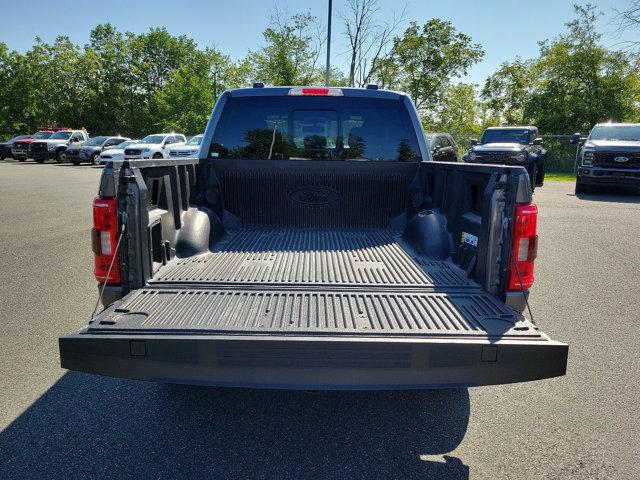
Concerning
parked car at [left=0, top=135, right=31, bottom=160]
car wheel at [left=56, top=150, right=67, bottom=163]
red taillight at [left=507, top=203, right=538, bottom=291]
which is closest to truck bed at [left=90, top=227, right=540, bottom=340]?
red taillight at [left=507, top=203, right=538, bottom=291]

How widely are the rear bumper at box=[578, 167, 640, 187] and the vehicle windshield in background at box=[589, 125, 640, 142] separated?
1389mm

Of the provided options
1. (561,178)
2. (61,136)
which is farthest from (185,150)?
(561,178)

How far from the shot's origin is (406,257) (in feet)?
12.1

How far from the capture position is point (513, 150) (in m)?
16.3

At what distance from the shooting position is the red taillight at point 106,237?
276 centimetres

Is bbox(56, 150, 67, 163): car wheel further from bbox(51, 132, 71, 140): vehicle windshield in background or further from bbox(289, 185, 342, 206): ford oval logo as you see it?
bbox(289, 185, 342, 206): ford oval logo

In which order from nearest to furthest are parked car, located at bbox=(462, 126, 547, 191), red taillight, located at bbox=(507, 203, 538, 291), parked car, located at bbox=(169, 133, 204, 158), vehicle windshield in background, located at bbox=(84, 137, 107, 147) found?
red taillight, located at bbox=(507, 203, 538, 291) → parked car, located at bbox=(462, 126, 547, 191) → parked car, located at bbox=(169, 133, 204, 158) → vehicle windshield in background, located at bbox=(84, 137, 107, 147)

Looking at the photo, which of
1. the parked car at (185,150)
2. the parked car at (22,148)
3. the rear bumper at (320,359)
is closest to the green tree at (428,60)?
the parked car at (185,150)

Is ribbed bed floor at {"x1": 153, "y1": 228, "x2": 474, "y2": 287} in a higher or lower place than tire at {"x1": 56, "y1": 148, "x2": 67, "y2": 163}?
higher

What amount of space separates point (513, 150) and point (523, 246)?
587 inches

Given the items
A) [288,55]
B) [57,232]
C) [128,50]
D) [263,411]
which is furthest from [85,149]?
[128,50]

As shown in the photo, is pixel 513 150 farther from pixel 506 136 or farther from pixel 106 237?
pixel 106 237

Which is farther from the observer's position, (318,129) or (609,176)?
(609,176)

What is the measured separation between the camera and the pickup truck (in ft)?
7.39
